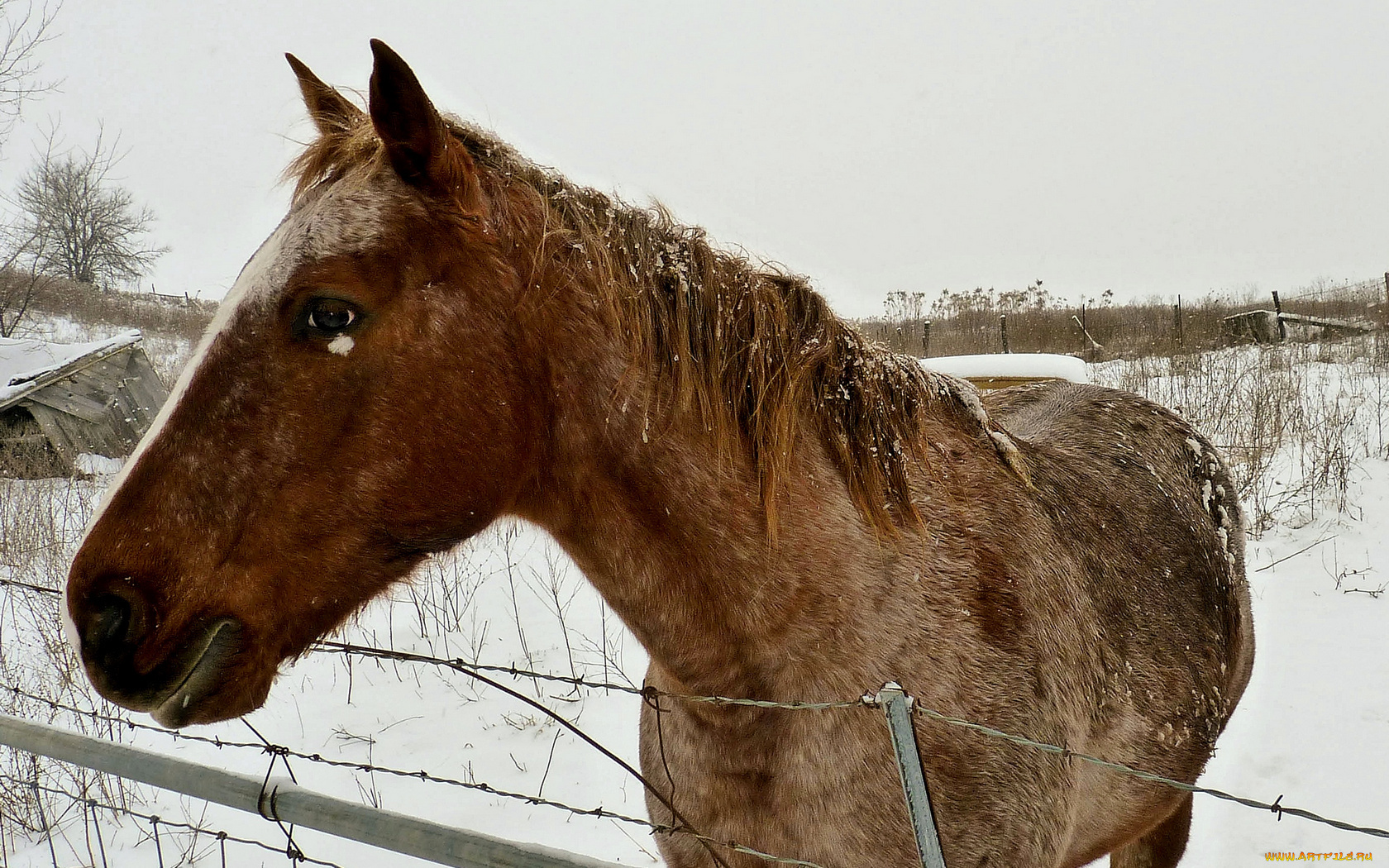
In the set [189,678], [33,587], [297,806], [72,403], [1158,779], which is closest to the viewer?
[1158,779]

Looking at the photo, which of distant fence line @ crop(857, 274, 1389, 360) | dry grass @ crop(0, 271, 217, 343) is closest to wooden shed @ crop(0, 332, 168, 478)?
dry grass @ crop(0, 271, 217, 343)

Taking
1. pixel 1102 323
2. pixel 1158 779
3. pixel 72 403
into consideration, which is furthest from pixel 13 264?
pixel 1102 323

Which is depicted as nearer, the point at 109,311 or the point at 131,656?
the point at 131,656

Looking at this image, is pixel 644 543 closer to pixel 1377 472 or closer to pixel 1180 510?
pixel 1180 510

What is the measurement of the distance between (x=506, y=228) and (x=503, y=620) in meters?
4.44

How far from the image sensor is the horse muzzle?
3.58 feet

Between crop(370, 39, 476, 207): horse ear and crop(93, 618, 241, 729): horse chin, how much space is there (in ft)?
2.63

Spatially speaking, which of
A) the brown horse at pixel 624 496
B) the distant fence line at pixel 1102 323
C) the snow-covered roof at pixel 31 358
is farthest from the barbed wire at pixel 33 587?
the distant fence line at pixel 1102 323

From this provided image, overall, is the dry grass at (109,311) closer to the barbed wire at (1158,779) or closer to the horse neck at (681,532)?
the horse neck at (681,532)

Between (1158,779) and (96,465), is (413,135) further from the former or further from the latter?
(96,465)

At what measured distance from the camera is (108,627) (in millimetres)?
1094

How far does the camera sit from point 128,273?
21.6 metres

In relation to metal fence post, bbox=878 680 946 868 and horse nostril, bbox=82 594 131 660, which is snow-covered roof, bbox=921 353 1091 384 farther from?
horse nostril, bbox=82 594 131 660

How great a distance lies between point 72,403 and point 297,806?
364 inches
